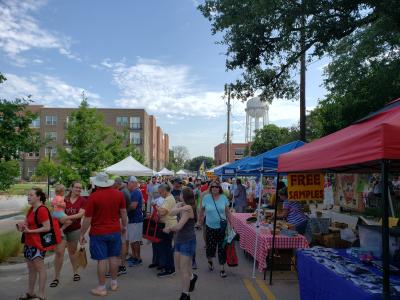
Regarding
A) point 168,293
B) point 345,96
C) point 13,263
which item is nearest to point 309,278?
point 168,293

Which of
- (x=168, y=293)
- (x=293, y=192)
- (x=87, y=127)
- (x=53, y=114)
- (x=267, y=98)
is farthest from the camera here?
(x=53, y=114)

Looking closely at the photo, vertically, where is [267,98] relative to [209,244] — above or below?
above

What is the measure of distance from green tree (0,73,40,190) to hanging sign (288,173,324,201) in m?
5.03

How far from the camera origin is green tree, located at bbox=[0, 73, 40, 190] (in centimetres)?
761

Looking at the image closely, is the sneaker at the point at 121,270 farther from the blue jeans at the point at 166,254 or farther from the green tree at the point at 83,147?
the green tree at the point at 83,147

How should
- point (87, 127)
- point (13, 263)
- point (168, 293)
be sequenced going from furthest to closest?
1. point (87, 127)
2. point (13, 263)
3. point (168, 293)

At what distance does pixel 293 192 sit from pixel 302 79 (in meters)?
10.3

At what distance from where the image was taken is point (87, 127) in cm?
2262

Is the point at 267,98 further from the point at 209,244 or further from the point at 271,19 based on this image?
the point at 209,244

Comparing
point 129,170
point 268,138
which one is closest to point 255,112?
point 268,138

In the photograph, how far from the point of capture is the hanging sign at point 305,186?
785cm

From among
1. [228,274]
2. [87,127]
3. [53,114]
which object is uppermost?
[53,114]

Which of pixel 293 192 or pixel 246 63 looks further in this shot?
pixel 246 63

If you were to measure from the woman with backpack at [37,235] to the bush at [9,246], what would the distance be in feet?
10.4
